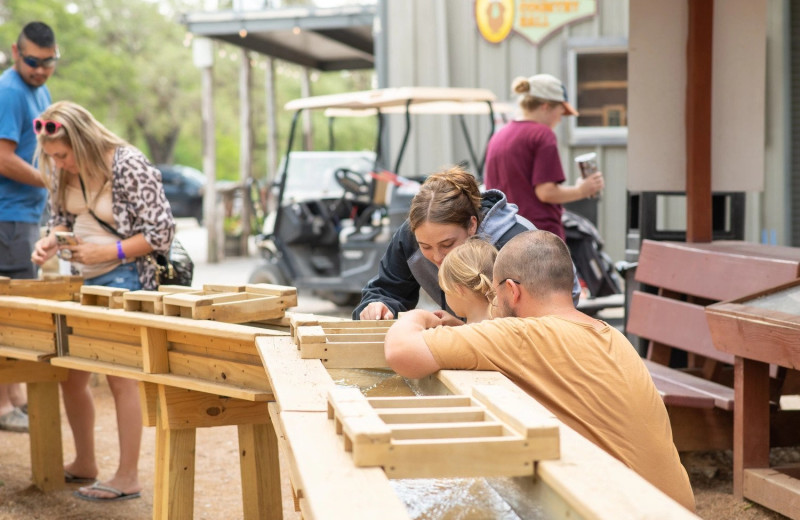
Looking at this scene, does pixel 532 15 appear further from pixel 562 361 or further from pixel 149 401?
pixel 562 361

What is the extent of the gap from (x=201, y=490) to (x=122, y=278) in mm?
1139

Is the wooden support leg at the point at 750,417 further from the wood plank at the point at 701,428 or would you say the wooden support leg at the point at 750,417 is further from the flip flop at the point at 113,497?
the flip flop at the point at 113,497

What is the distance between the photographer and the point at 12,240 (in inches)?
214

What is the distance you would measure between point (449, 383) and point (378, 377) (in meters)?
0.57

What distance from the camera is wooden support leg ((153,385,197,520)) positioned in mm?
3627

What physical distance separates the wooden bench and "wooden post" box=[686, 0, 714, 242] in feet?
0.50

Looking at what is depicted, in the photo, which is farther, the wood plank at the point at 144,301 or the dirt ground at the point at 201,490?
the dirt ground at the point at 201,490

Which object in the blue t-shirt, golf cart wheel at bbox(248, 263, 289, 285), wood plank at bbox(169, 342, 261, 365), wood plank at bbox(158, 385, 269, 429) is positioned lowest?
golf cart wheel at bbox(248, 263, 289, 285)

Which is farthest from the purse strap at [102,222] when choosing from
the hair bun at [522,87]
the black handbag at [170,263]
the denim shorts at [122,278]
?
the hair bun at [522,87]

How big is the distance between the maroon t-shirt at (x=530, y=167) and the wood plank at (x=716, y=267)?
0.58 m

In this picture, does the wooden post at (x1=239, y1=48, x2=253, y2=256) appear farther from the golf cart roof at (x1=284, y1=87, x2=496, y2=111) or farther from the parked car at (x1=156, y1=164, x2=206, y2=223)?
the parked car at (x1=156, y1=164, x2=206, y2=223)

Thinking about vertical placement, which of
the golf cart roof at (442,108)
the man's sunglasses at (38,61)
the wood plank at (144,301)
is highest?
the man's sunglasses at (38,61)

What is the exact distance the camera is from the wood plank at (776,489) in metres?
3.68

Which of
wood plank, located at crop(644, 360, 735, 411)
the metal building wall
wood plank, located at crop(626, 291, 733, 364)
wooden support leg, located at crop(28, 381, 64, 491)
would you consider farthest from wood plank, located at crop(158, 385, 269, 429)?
the metal building wall
